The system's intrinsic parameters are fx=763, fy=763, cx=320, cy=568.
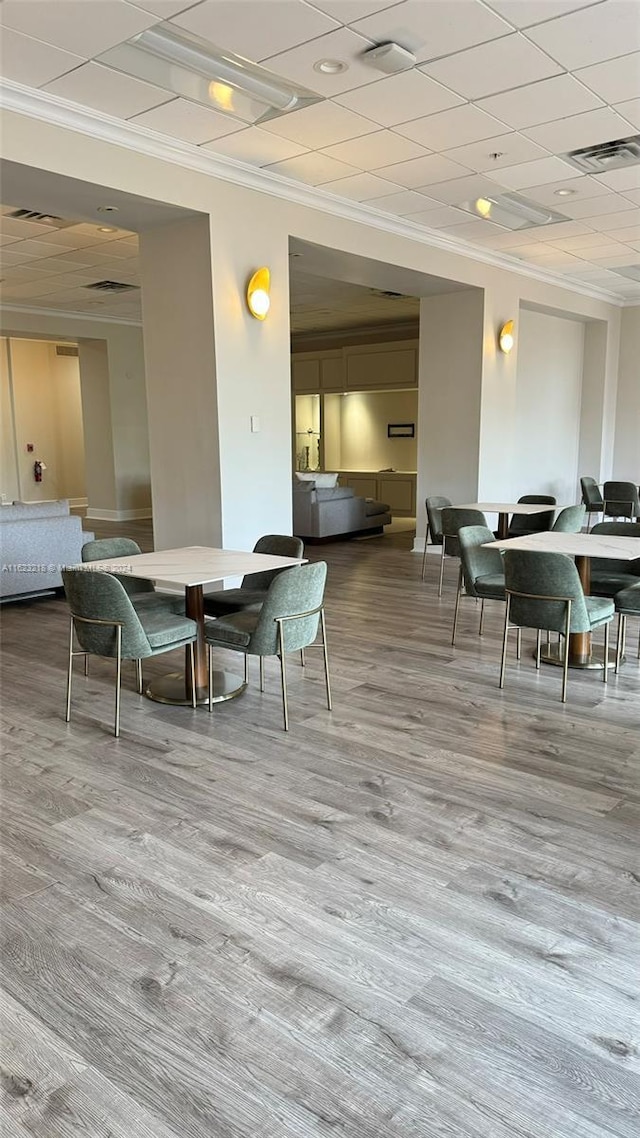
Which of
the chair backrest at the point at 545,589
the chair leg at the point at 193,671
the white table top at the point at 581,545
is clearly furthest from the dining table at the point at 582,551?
the chair leg at the point at 193,671

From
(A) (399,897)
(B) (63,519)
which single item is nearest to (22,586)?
(B) (63,519)

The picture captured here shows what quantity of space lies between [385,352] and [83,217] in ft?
24.4

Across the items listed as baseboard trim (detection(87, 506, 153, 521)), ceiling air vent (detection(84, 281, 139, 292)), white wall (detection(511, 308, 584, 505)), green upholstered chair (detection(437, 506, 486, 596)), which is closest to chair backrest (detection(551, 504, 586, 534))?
green upholstered chair (detection(437, 506, 486, 596))

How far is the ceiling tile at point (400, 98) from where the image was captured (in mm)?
4137

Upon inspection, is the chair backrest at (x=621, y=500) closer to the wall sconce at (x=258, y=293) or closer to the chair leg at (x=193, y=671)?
the wall sconce at (x=258, y=293)

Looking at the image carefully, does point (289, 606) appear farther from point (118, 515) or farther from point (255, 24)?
point (118, 515)

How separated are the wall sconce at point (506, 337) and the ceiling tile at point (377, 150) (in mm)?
3497

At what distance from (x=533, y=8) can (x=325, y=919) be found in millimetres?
3925

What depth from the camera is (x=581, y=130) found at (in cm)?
490

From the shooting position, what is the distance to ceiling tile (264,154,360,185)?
532 centimetres

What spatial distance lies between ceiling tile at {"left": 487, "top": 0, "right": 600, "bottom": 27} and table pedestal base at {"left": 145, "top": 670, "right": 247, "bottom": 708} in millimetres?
3544

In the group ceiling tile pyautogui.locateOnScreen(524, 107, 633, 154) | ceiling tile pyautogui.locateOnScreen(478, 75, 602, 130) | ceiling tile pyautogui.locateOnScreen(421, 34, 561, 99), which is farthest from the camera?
ceiling tile pyautogui.locateOnScreen(524, 107, 633, 154)

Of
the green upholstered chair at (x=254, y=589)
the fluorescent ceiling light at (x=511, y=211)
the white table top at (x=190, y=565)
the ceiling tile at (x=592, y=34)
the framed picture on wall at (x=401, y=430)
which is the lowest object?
the green upholstered chair at (x=254, y=589)

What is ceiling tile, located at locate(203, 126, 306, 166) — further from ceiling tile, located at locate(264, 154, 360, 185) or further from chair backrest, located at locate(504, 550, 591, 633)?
chair backrest, located at locate(504, 550, 591, 633)
